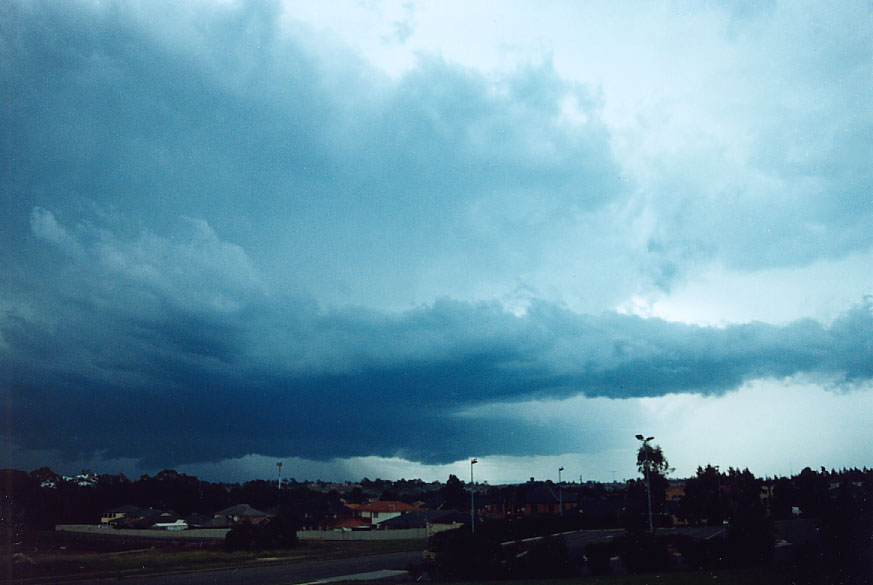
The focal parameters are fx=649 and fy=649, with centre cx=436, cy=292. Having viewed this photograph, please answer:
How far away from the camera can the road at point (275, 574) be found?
41.6 meters

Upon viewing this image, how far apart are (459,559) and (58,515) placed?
458ft

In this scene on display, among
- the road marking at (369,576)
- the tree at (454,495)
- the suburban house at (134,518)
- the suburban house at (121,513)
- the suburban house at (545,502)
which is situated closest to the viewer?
the road marking at (369,576)

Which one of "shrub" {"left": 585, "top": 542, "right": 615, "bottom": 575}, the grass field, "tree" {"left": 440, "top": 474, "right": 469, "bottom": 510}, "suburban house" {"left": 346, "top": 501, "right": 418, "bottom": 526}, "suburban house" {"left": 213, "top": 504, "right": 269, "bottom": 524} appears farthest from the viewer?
"tree" {"left": 440, "top": 474, "right": 469, "bottom": 510}

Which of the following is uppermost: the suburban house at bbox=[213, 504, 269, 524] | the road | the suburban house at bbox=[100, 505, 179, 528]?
the road

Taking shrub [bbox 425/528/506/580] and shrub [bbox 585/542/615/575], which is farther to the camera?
shrub [bbox 425/528/506/580]

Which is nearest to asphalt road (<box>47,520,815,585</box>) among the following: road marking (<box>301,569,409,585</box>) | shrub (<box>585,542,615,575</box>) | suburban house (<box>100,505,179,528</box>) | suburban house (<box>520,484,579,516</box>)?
road marking (<box>301,569,409,585</box>)

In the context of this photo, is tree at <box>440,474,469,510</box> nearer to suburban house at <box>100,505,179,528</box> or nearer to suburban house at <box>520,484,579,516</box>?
suburban house at <box>520,484,579,516</box>

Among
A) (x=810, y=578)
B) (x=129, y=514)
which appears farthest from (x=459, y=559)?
(x=129, y=514)

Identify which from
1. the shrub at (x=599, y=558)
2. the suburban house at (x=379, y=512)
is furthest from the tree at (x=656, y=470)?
the shrub at (x=599, y=558)

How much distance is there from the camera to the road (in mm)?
41625

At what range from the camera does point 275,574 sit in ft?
153

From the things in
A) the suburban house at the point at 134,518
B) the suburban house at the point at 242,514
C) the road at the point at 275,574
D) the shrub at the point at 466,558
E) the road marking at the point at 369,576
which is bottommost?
the suburban house at the point at 134,518

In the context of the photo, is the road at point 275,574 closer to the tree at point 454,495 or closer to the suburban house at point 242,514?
the suburban house at point 242,514

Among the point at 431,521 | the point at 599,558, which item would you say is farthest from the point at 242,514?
the point at 599,558
